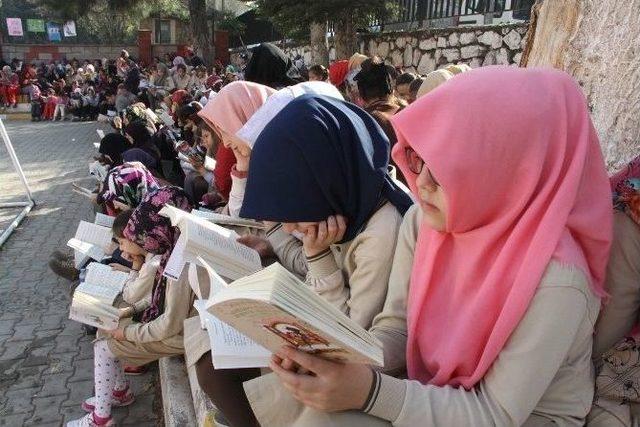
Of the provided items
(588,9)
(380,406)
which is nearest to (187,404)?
(380,406)

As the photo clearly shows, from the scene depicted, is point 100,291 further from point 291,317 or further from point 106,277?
point 291,317

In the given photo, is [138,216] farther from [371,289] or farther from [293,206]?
[371,289]

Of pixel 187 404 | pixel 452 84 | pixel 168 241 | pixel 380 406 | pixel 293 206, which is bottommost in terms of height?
pixel 187 404

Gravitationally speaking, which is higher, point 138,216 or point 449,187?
point 449,187

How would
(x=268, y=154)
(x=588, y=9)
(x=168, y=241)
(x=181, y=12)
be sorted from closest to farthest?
(x=268, y=154) → (x=588, y=9) → (x=168, y=241) → (x=181, y=12)

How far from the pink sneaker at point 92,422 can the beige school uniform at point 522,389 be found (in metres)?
1.79

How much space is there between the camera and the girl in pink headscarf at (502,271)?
1.16m

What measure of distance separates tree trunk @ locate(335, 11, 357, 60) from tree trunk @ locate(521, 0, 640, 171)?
8.81 meters

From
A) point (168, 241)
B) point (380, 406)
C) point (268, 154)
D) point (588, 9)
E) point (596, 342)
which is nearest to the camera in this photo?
point (380, 406)

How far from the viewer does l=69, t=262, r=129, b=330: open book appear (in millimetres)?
2314

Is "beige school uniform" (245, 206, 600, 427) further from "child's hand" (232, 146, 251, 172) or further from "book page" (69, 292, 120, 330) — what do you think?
"child's hand" (232, 146, 251, 172)

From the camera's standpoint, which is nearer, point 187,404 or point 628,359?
point 628,359

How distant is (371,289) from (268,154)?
1.88ft

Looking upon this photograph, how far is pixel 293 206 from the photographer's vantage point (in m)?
1.81
